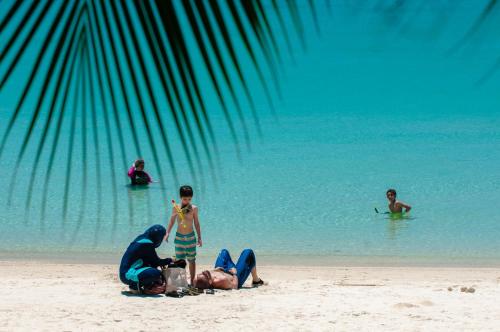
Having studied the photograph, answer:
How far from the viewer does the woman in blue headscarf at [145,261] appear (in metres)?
7.35

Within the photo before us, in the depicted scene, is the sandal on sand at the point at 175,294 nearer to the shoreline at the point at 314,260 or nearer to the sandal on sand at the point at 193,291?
the sandal on sand at the point at 193,291

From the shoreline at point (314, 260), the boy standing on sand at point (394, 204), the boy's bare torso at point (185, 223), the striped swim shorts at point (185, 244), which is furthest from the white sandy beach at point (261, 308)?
the boy standing on sand at point (394, 204)

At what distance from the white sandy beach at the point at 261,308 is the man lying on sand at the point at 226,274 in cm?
13

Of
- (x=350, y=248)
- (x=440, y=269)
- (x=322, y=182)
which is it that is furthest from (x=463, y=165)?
(x=440, y=269)

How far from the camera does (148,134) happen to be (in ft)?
1.62

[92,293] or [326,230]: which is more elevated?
[326,230]

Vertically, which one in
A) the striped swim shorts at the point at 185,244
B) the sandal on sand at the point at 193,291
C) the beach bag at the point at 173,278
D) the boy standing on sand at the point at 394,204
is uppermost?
the boy standing on sand at the point at 394,204

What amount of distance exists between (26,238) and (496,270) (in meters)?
10.6

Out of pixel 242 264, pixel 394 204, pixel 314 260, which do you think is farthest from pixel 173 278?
pixel 394 204

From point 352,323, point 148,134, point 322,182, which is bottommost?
point 352,323

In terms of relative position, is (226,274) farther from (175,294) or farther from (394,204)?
(394,204)

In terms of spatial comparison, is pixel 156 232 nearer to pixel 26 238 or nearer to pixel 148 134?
pixel 148 134

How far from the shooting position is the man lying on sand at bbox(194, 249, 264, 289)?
8.09 m

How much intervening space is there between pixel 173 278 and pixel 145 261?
1.52ft
